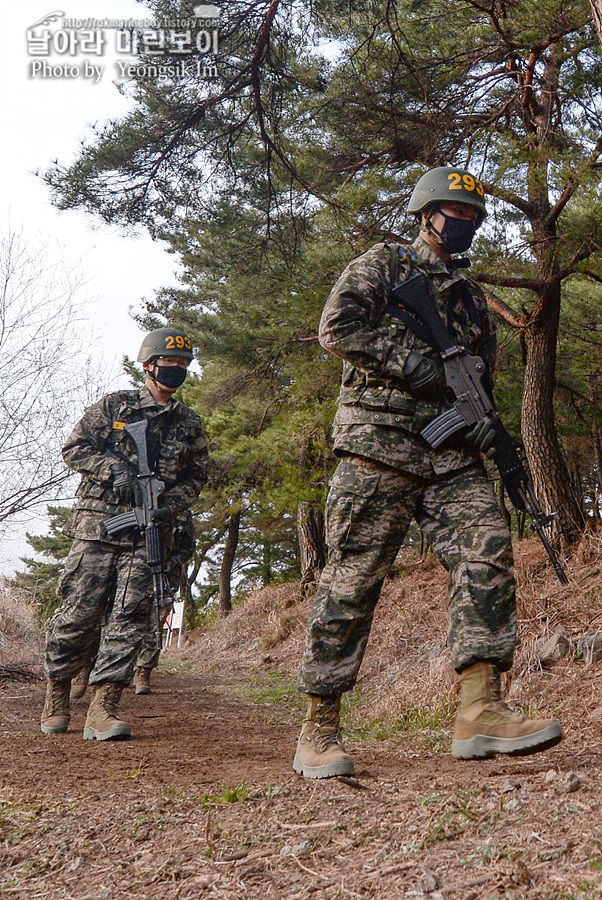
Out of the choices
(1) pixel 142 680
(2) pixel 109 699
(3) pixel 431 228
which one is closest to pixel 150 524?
(2) pixel 109 699

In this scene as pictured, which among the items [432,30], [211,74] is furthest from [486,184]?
[211,74]

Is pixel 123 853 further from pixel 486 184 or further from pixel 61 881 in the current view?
pixel 486 184

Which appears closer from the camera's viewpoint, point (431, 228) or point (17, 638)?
point (431, 228)

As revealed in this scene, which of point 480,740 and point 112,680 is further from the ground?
point 112,680

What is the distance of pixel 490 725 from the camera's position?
3.07 metres

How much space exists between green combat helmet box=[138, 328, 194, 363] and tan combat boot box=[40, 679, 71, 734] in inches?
93.9

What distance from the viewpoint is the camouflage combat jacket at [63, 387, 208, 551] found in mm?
5723

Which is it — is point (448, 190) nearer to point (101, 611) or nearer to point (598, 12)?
point (598, 12)

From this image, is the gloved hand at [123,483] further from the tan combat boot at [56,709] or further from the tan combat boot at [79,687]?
the tan combat boot at [79,687]

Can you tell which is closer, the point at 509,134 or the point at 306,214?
the point at 509,134

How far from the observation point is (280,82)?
21.2 ft

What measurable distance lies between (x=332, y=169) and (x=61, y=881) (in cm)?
780

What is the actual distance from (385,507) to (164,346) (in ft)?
9.81

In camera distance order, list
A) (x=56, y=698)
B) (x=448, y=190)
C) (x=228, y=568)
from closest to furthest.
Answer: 1. (x=448, y=190)
2. (x=56, y=698)
3. (x=228, y=568)
